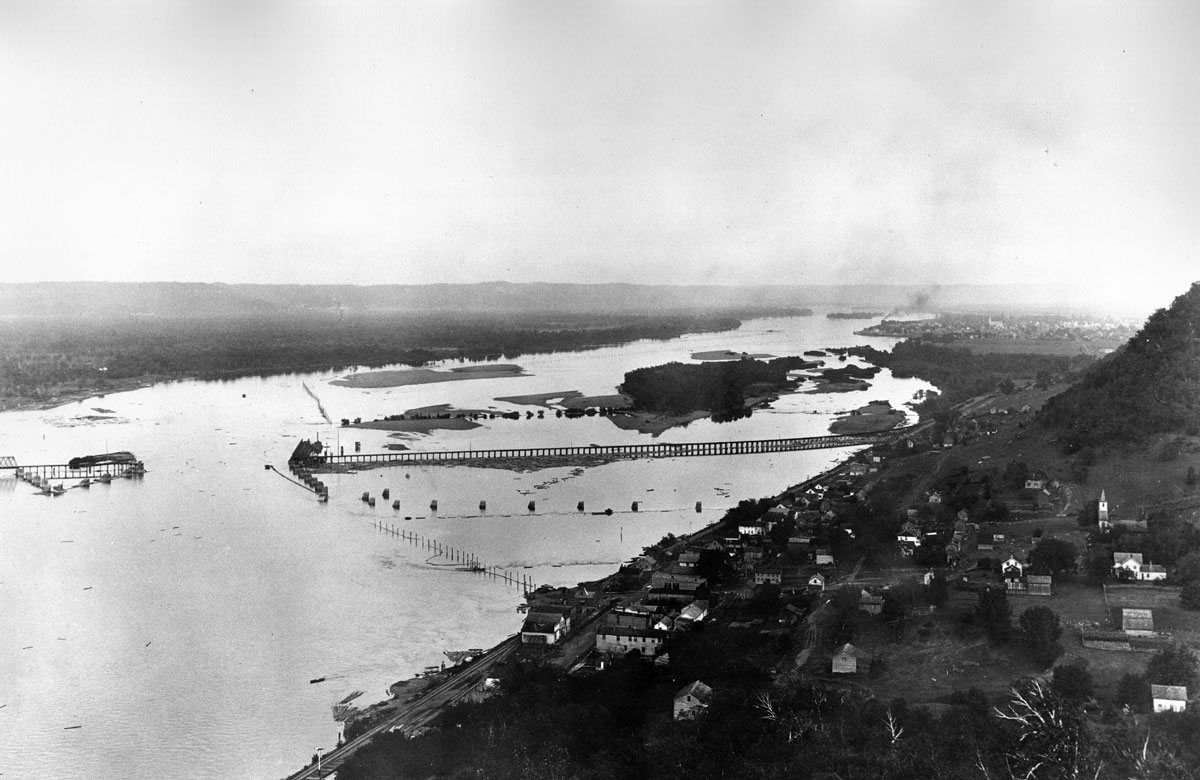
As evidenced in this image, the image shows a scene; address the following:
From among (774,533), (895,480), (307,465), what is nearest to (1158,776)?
(774,533)

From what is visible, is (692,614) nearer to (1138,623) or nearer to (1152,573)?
(1138,623)

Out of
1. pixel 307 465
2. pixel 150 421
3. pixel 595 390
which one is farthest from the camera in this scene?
pixel 595 390

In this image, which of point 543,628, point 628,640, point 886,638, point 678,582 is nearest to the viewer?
point 886,638

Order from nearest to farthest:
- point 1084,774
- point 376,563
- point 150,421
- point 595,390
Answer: point 1084,774
point 376,563
point 150,421
point 595,390

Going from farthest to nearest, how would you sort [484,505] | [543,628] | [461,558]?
[484,505] → [461,558] → [543,628]

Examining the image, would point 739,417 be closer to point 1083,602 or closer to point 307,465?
point 307,465

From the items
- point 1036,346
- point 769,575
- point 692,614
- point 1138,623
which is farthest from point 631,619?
point 1036,346

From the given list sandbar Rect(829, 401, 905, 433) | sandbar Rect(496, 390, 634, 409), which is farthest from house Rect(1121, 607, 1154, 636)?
sandbar Rect(496, 390, 634, 409)

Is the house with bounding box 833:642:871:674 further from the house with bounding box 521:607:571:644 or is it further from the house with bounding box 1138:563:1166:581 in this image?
the house with bounding box 1138:563:1166:581

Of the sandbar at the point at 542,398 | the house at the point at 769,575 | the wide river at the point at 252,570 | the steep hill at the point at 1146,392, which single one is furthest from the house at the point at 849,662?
the sandbar at the point at 542,398
